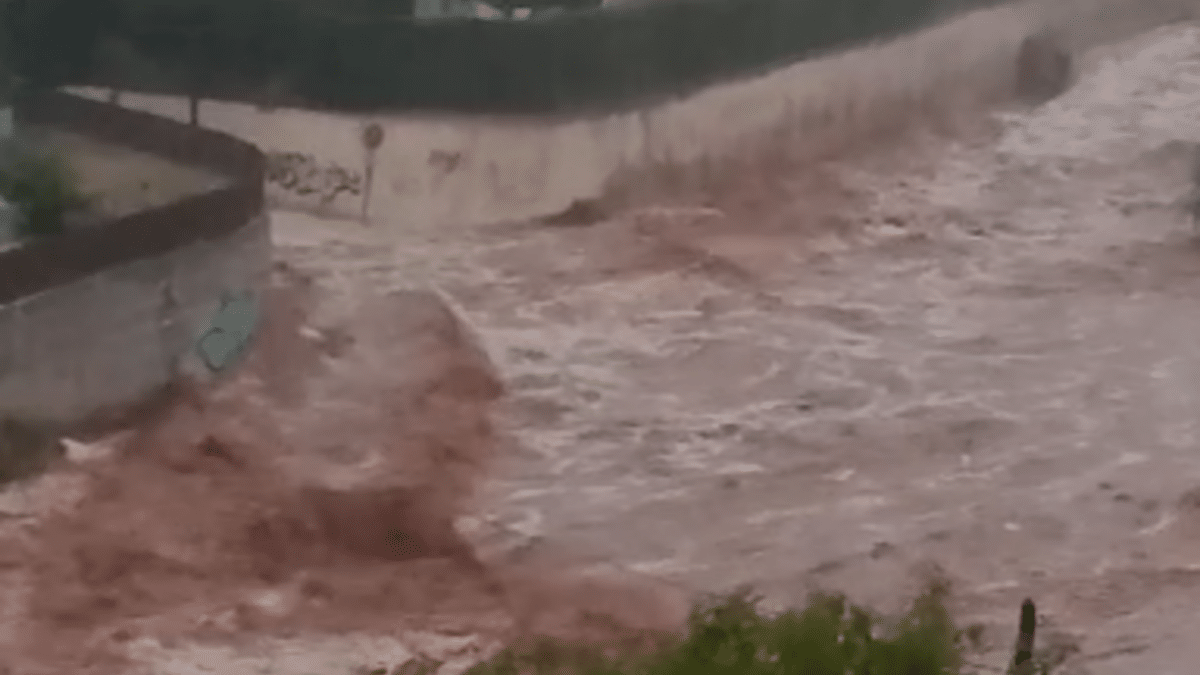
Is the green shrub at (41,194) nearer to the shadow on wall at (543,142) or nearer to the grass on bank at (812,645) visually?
the shadow on wall at (543,142)

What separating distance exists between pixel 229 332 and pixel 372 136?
569 centimetres

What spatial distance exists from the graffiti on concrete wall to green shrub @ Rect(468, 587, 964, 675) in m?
14.9

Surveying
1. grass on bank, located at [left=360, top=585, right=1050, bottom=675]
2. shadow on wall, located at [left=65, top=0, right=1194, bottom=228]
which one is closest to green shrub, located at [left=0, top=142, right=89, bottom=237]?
shadow on wall, located at [left=65, top=0, right=1194, bottom=228]

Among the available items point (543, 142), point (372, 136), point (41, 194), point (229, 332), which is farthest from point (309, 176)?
point (41, 194)

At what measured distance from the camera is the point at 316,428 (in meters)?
19.6

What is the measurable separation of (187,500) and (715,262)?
1000 centimetres

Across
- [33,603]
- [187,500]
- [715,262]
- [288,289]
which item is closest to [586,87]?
[715,262]

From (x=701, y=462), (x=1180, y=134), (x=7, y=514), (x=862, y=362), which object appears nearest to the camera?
(x=7, y=514)

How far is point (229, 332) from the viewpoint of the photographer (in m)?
20.4

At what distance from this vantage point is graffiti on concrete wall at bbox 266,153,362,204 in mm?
25172

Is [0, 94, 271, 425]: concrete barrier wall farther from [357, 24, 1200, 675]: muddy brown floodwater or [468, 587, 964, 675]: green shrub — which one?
[468, 587, 964, 675]: green shrub

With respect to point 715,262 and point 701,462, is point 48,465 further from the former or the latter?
point 715,262

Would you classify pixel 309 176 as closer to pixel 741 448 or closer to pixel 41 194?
pixel 41 194

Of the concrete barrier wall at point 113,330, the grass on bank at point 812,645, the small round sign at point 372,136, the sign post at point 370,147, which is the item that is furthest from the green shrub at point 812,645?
the small round sign at point 372,136
